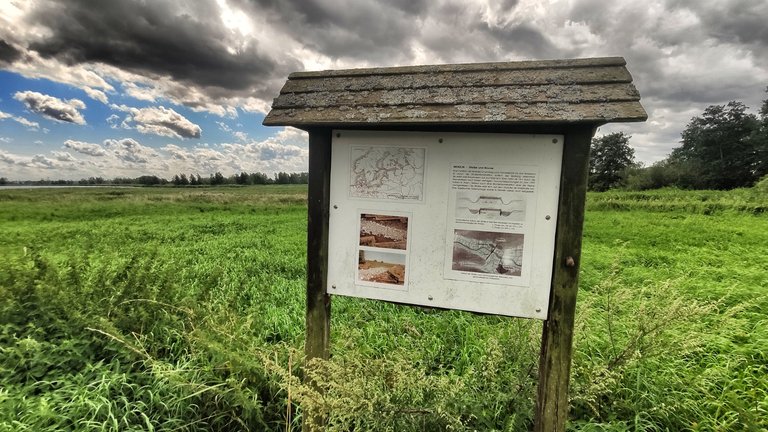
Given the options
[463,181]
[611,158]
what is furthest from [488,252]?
[611,158]

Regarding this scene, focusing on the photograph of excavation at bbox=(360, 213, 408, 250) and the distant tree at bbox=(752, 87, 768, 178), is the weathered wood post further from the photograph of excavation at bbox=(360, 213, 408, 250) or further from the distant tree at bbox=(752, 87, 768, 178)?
the distant tree at bbox=(752, 87, 768, 178)

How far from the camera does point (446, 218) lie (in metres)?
2.14

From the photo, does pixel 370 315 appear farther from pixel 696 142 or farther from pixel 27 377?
pixel 696 142

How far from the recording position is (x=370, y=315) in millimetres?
4824

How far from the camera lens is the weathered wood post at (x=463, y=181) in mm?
1951

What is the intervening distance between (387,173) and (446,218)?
45 cm

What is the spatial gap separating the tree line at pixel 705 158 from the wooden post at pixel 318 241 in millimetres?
39973

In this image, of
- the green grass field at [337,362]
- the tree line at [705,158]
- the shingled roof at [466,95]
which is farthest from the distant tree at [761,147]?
the shingled roof at [466,95]

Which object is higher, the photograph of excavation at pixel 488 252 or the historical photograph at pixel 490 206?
the historical photograph at pixel 490 206

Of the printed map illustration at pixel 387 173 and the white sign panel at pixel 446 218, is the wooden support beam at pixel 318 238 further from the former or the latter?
the printed map illustration at pixel 387 173

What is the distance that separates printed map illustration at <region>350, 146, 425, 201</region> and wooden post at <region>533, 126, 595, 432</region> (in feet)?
2.61

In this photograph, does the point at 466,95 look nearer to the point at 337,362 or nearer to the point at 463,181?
the point at 463,181

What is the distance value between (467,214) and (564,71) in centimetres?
94

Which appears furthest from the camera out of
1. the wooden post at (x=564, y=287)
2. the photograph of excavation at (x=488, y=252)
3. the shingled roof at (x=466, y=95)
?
the photograph of excavation at (x=488, y=252)
